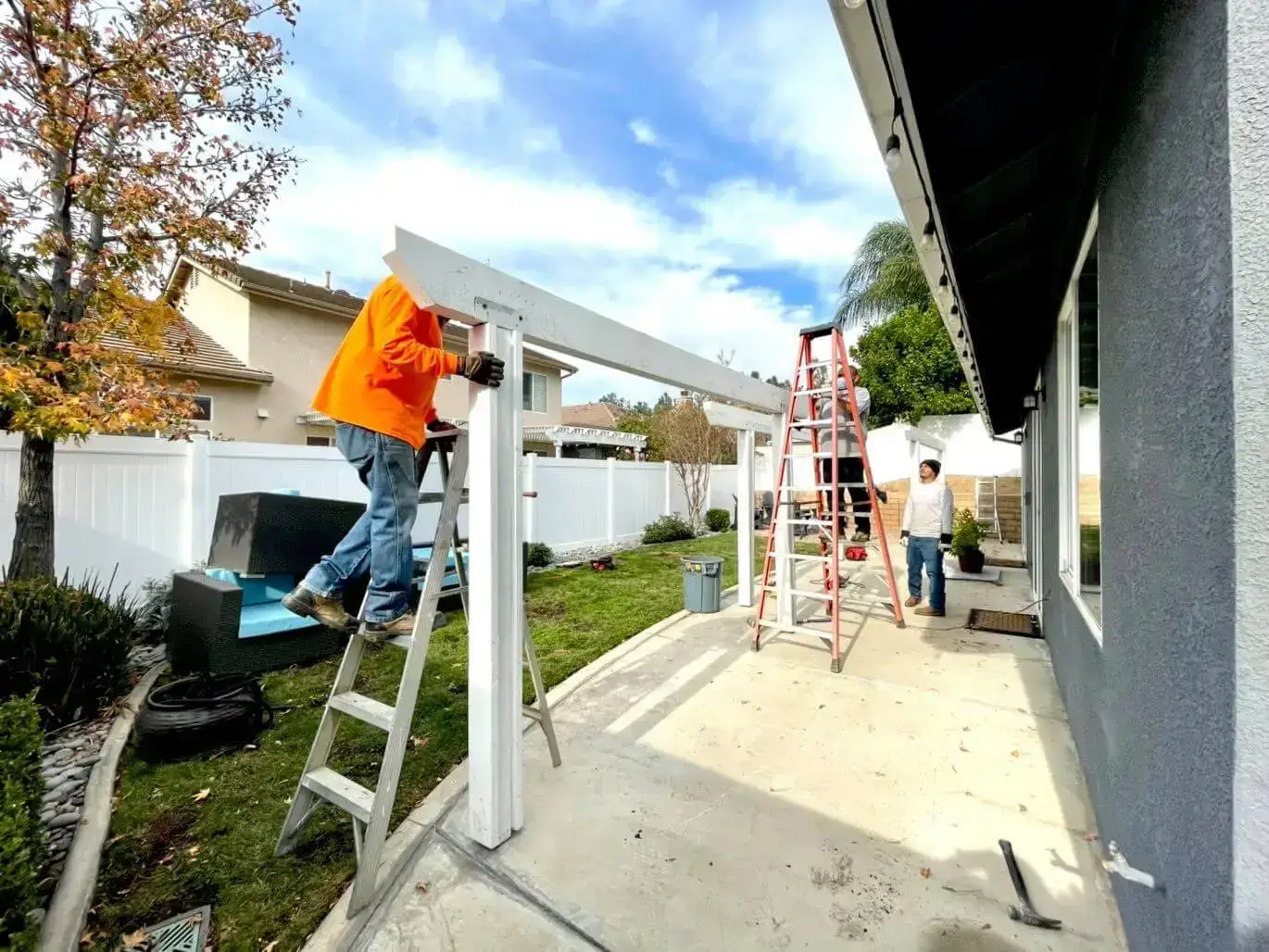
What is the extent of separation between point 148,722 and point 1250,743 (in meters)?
4.38

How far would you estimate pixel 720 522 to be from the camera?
15555mm

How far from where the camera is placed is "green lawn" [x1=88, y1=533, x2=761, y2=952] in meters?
2.13

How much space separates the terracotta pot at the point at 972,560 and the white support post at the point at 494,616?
8211 millimetres

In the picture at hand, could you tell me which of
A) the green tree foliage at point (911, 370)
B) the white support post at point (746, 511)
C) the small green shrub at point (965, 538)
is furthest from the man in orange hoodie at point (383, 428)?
the green tree foliage at point (911, 370)

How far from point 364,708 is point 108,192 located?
466 centimetres

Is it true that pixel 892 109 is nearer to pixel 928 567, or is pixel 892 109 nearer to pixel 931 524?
pixel 931 524

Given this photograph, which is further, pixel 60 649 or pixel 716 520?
pixel 716 520

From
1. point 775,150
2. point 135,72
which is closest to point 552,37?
point 135,72

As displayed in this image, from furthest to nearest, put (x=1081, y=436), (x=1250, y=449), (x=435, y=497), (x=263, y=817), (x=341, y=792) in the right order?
(x=1081, y=436), (x=435, y=497), (x=263, y=817), (x=341, y=792), (x=1250, y=449)

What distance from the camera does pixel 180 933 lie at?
6.67 feet

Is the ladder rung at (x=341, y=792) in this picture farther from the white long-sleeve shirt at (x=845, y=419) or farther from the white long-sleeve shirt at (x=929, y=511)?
the white long-sleeve shirt at (x=929, y=511)

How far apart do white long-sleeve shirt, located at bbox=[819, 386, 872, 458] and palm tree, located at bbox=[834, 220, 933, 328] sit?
42.1 ft

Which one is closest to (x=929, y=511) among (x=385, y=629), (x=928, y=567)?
(x=928, y=567)

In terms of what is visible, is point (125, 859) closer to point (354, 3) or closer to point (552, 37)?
point (354, 3)
